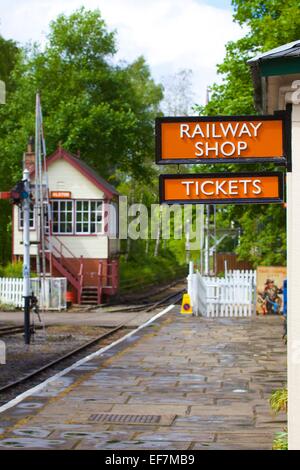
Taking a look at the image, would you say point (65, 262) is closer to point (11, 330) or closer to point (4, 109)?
point (11, 330)

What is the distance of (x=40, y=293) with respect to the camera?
1441 inches

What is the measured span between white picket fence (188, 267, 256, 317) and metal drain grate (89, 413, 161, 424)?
18.2 meters

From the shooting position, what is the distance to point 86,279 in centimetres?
4222

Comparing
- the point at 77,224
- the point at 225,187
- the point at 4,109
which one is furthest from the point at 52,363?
the point at 4,109

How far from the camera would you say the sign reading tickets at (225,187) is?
26.0 ft

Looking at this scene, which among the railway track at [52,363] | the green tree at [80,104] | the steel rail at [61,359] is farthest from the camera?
the green tree at [80,104]

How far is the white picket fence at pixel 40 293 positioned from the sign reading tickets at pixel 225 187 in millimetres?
28548

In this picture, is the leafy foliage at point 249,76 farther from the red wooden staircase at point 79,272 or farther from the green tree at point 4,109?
the green tree at point 4,109

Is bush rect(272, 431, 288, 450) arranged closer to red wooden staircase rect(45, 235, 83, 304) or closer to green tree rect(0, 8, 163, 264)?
red wooden staircase rect(45, 235, 83, 304)

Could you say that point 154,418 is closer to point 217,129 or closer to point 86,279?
point 217,129

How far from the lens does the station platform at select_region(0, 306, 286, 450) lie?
9680 millimetres

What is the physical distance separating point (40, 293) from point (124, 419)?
25977mm

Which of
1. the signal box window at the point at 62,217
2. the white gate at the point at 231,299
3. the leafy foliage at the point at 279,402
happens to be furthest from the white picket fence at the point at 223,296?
the leafy foliage at the point at 279,402

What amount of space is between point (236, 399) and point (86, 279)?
29984 millimetres
